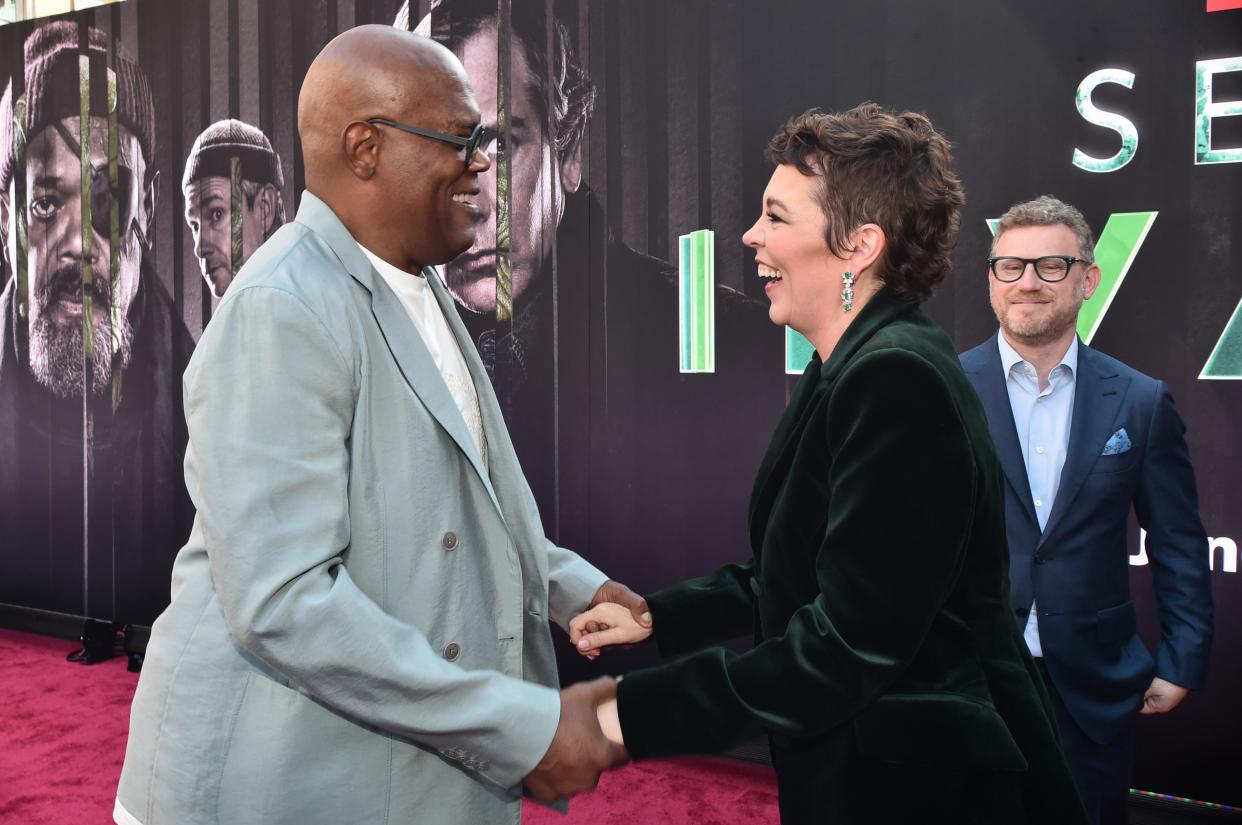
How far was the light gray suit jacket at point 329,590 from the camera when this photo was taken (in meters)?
1.22

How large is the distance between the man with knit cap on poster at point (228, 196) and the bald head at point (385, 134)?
→ 3566 mm

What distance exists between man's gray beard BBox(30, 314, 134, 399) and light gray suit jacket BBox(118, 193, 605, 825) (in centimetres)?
448

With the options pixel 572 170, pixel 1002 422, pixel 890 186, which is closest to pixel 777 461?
pixel 890 186

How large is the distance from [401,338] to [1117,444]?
1.83 meters

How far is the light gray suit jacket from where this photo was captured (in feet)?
4.02

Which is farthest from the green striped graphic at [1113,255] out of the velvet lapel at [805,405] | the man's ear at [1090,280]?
the velvet lapel at [805,405]

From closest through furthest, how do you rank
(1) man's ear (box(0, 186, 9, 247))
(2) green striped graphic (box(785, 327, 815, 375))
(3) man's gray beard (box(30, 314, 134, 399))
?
(2) green striped graphic (box(785, 327, 815, 375)), (3) man's gray beard (box(30, 314, 134, 399)), (1) man's ear (box(0, 186, 9, 247))

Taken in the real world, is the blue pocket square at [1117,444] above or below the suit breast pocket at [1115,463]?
above

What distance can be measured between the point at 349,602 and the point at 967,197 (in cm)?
275

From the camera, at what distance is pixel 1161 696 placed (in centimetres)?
242

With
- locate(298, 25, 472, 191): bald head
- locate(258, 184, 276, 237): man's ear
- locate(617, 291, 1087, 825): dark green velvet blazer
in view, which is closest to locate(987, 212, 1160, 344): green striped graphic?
locate(617, 291, 1087, 825): dark green velvet blazer

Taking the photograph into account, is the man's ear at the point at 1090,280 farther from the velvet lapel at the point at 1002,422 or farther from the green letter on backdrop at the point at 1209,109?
the green letter on backdrop at the point at 1209,109

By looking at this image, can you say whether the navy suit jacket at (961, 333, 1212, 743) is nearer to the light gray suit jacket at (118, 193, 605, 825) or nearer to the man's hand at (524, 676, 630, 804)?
the man's hand at (524, 676, 630, 804)

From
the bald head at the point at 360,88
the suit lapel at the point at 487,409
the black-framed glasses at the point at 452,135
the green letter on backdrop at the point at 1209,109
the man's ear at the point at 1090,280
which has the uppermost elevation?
the green letter on backdrop at the point at 1209,109
